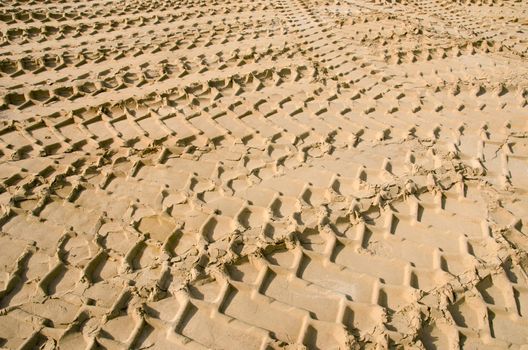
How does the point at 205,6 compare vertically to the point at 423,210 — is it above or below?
above

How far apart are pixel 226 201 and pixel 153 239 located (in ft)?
1.84

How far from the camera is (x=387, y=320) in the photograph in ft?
6.62

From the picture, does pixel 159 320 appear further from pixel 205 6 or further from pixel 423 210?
pixel 205 6

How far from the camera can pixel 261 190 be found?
2.88 meters

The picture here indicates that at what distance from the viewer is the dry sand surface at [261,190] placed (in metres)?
2.05

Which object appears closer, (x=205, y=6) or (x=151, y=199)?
(x=151, y=199)

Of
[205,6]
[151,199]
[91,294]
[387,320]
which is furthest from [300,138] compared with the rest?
[205,6]

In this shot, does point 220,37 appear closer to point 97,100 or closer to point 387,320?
point 97,100

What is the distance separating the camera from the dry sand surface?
6.73 ft

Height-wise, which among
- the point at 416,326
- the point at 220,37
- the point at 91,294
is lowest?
the point at 91,294

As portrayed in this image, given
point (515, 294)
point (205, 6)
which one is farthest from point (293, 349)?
point (205, 6)

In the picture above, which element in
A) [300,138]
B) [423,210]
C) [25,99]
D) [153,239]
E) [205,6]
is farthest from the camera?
[205,6]

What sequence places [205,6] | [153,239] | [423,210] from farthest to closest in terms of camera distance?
[205,6]
[423,210]
[153,239]

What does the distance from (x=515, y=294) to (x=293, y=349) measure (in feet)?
4.16
